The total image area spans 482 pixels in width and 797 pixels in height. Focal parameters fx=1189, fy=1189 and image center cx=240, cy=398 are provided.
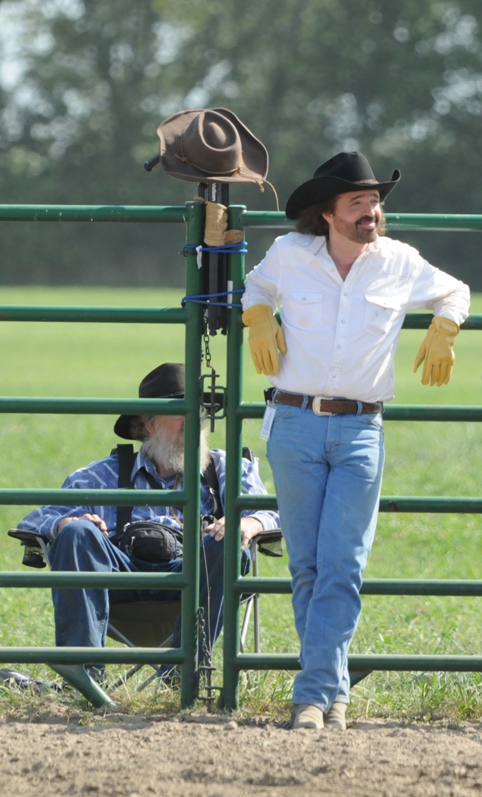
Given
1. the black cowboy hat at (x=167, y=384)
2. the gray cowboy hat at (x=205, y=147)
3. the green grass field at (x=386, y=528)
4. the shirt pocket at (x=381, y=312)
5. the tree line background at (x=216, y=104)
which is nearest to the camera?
the shirt pocket at (x=381, y=312)

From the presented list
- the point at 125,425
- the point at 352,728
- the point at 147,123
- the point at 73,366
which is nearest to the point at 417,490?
the point at 125,425

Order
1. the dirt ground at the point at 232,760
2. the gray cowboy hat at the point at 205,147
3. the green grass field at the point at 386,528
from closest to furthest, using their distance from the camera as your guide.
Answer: the dirt ground at the point at 232,760
the gray cowboy hat at the point at 205,147
the green grass field at the point at 386,528

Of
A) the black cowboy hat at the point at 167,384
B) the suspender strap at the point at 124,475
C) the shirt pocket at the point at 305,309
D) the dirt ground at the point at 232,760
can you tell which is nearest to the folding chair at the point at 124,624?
the dirt ground at the point at 232,760

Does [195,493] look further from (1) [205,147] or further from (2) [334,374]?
(1) [205,147]

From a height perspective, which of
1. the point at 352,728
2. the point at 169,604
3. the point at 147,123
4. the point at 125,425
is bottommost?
the point at 352,728

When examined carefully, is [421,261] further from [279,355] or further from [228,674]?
[228,674]

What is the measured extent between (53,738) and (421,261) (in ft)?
6.14

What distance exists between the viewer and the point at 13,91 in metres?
52.0

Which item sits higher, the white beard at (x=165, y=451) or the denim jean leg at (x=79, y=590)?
the white beard at (x=165, y=451)

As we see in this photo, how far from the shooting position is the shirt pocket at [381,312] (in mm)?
3701

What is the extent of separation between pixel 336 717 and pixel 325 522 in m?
0.60

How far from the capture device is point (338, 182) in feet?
12.2

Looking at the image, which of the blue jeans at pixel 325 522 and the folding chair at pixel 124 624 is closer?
the blue jeans at pixel 325 522

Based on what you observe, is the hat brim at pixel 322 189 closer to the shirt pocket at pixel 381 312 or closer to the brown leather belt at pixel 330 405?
the shirt pocket at pixel 381 312
